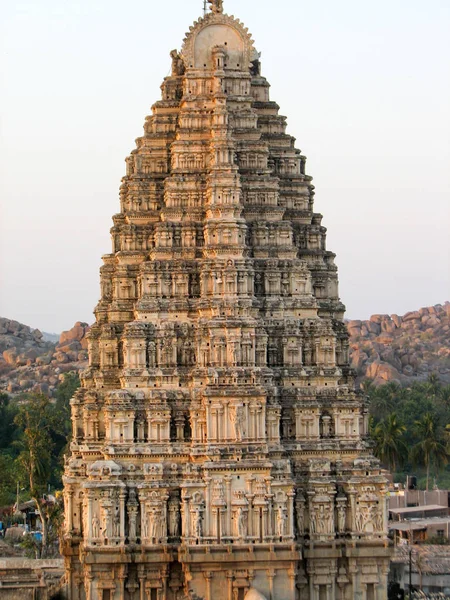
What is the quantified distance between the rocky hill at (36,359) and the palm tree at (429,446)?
165 ft

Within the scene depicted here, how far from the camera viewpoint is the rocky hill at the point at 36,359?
4732 inches

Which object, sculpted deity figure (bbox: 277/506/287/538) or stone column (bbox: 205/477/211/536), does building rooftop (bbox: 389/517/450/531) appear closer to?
sculpted deity figure (bbox: 277/506/287/538)

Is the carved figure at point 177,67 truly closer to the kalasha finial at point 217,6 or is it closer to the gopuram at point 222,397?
the gopuram at point 222,397

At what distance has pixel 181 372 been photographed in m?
37.5

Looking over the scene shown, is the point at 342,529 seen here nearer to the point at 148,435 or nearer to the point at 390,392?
the point at 148,435

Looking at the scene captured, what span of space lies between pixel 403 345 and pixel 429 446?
67.1m

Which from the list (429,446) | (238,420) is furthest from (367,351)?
(238,420)

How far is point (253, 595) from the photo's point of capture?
114ft

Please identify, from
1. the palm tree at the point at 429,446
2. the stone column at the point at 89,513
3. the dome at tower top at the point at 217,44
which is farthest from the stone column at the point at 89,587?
the palm tree at the point at 429,446

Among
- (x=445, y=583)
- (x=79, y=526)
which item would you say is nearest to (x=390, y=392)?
(x=445, y=583)

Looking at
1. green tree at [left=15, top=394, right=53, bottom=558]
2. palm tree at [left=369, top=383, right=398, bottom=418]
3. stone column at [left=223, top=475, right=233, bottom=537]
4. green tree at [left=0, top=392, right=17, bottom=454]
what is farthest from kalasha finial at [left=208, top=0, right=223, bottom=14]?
palm tree at [left=369, top=383, right=398, bottom=418]

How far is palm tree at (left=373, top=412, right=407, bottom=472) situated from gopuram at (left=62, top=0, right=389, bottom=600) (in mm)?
27454

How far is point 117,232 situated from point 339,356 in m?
7.86

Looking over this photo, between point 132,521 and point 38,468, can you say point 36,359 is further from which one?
point 132,521
